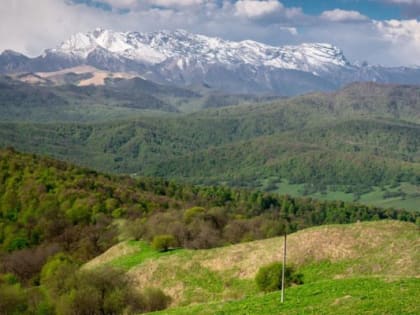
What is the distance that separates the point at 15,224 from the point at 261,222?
5716 centimetres

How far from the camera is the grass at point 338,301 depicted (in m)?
31.1

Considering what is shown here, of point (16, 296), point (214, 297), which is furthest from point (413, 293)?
point (16, 296)

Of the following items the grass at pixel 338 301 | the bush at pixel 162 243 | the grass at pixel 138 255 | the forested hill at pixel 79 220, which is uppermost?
the grass at pixel 338 301

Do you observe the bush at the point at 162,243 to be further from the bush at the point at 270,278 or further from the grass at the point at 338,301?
the grass at the point at 338,301

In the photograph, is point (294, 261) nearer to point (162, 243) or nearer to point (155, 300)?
point (155, 300)

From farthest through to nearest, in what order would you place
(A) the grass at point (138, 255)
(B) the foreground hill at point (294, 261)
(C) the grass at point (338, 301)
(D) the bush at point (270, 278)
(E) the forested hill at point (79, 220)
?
(E) the forested hill at point (79, 220), (A) the grass at point (138, 255), (B) the foreground hill at point (294, 261), (D) the bush at point (270, 278), (C) the grass at point (338, 301)

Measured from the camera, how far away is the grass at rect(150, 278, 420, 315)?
3106 cm

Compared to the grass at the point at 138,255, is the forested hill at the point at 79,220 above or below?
below

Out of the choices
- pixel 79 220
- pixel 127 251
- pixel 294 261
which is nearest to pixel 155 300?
pixel 294 261

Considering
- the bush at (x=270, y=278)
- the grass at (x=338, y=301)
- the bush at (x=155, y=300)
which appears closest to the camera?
the grass at (x=338, y=301)

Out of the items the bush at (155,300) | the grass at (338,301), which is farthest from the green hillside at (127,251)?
the grass at (338,301)

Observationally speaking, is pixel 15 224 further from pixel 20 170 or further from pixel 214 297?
pixel 214 297

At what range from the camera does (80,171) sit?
175 metres

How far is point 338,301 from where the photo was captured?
111ft
